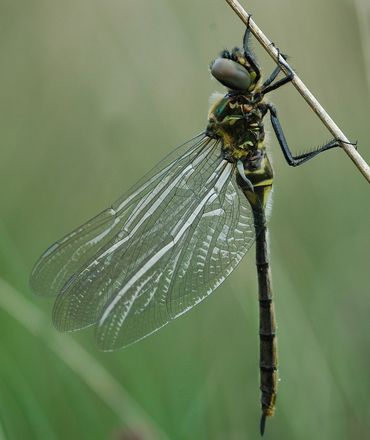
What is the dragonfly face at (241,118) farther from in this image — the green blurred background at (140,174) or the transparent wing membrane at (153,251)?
the green blurred background at (140,174)

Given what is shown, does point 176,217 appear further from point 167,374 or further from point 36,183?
point 36,183

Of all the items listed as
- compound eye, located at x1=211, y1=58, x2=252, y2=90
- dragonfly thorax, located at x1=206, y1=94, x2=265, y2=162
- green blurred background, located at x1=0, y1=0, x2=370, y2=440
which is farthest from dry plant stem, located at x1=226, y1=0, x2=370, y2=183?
green blurred background, located at x1=0, y1=0, x2=370, y2=440

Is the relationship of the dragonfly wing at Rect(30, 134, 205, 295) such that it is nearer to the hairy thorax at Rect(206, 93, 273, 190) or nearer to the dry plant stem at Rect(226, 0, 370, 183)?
the hairy thorax at Rect(206, 93, 273, 190)

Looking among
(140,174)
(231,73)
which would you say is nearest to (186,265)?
(231,73)

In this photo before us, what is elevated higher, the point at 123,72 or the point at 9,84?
the point at 9,84

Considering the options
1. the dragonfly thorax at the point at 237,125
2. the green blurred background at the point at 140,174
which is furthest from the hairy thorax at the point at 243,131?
the green blurred background at the point at 140,174

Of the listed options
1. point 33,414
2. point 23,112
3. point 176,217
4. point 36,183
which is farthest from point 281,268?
point 23,112
